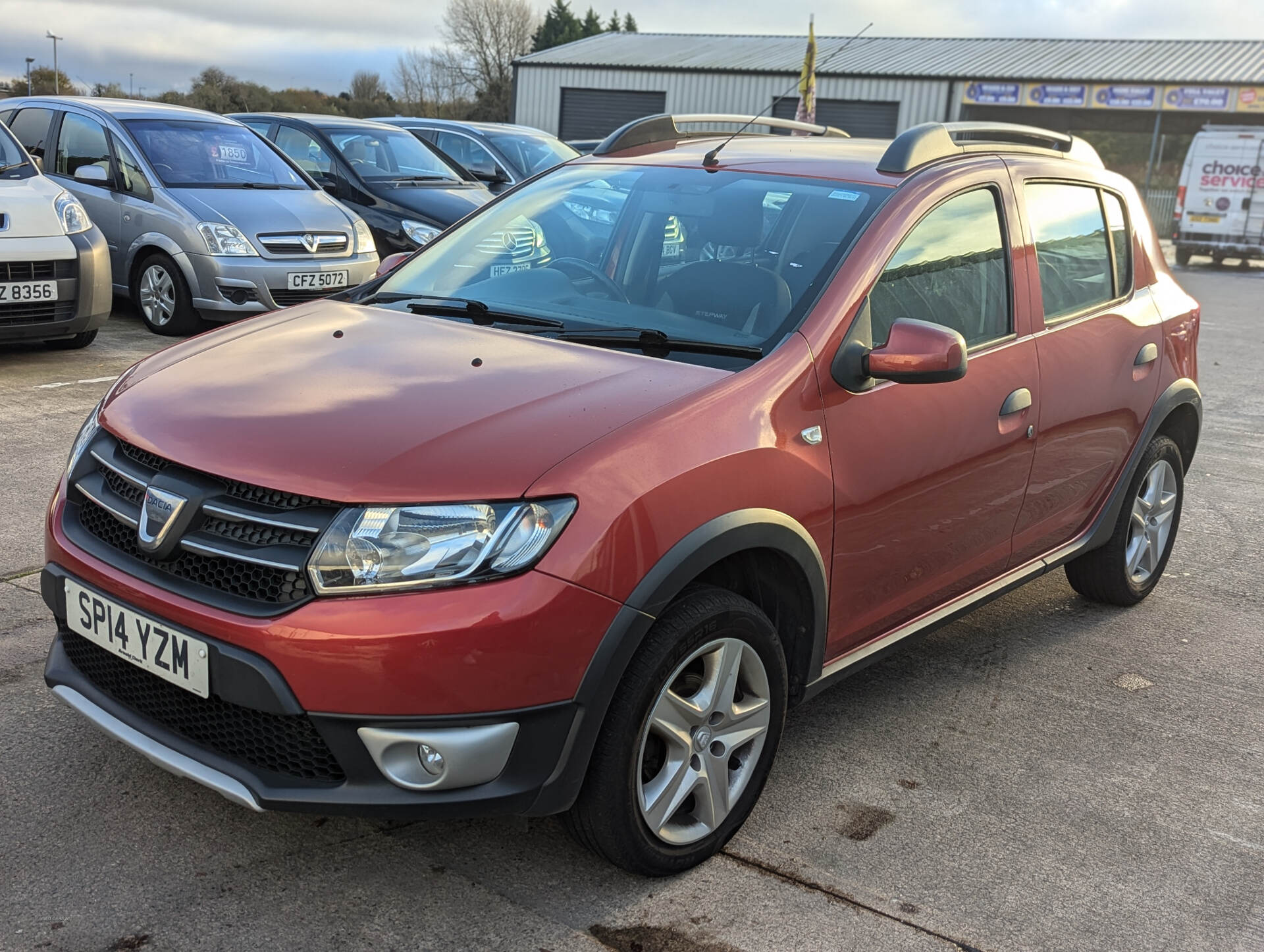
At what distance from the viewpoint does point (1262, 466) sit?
7.21m

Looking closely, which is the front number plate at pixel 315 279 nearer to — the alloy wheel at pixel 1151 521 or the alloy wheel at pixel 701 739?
the alloy wheel at pixel 1151 521

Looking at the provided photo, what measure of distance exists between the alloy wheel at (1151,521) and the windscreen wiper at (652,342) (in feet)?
7.44

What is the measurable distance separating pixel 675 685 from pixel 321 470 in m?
0.90

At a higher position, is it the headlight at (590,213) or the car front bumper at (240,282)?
the headlight at (590,213)

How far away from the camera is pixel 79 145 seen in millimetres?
9266

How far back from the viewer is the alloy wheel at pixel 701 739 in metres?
2.66

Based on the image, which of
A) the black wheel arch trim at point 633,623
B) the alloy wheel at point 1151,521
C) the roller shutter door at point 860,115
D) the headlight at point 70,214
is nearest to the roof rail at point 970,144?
the alloy wheel at point 1151,521

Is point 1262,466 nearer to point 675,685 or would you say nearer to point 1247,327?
point 675,685

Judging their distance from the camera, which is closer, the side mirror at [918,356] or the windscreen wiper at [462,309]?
the side mirror at [918,356]

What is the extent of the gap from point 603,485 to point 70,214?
6455 millimetres

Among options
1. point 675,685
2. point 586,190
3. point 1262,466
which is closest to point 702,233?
point 586,190

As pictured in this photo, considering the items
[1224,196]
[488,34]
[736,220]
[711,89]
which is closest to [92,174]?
[736,220]

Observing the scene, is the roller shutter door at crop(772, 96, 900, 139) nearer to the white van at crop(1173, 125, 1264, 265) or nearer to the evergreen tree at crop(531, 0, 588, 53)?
the white van at crop(1173, 125, 1264, 265)

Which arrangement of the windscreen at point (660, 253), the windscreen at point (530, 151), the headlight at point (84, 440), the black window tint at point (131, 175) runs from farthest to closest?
the windscreen at point (530, 151)
the black window tint at point (131, 175)
the windscreen at point (660, 253)
the headlight at point (84, 440)
